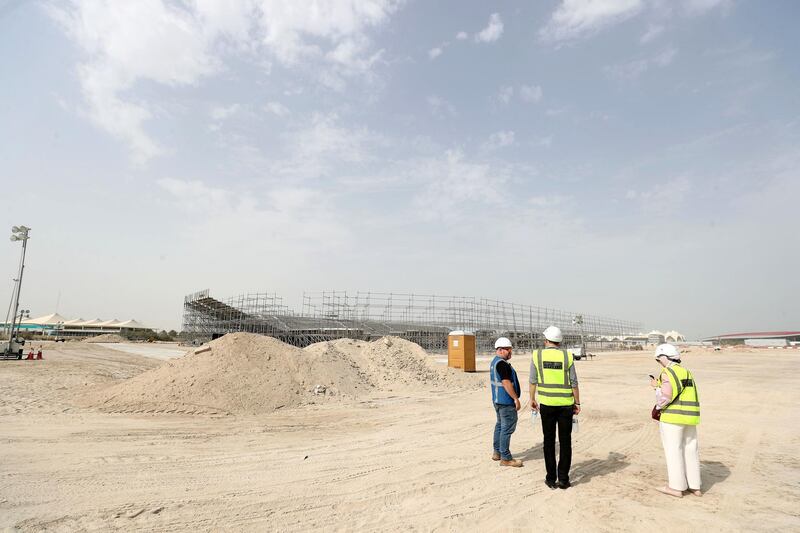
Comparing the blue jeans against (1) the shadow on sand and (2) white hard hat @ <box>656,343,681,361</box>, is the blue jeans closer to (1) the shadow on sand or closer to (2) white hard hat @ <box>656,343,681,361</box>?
(1) the shadow on sand

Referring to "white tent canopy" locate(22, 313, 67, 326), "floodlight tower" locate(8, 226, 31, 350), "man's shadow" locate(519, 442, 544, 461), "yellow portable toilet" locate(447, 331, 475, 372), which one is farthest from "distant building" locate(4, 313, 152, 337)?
"man's shadow" locate(519, 442, 544, 461)

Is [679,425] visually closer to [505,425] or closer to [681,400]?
[681,400]

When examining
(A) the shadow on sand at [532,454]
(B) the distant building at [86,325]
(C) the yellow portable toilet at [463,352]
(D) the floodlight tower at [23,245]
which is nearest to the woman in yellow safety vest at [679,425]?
(A) the shadow on sand at [532,454]

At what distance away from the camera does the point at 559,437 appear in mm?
4445

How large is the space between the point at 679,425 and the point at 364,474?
346 centimetres

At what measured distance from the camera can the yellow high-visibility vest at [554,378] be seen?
14.4 feet

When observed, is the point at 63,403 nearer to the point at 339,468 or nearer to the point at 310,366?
the point at 310,366

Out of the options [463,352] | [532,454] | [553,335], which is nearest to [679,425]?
[553,335]

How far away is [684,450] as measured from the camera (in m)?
4.24

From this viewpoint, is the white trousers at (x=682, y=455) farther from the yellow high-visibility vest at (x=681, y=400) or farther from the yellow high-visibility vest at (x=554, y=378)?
the yellow high-visibility vest at (x=554, y=378)

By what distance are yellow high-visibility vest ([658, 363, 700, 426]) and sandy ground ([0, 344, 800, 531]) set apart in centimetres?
81

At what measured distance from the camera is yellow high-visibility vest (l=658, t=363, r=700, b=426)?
13.4 ft

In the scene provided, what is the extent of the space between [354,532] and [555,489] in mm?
2283

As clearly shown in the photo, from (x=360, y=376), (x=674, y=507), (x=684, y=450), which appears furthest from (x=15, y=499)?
(x=360, y=376)
